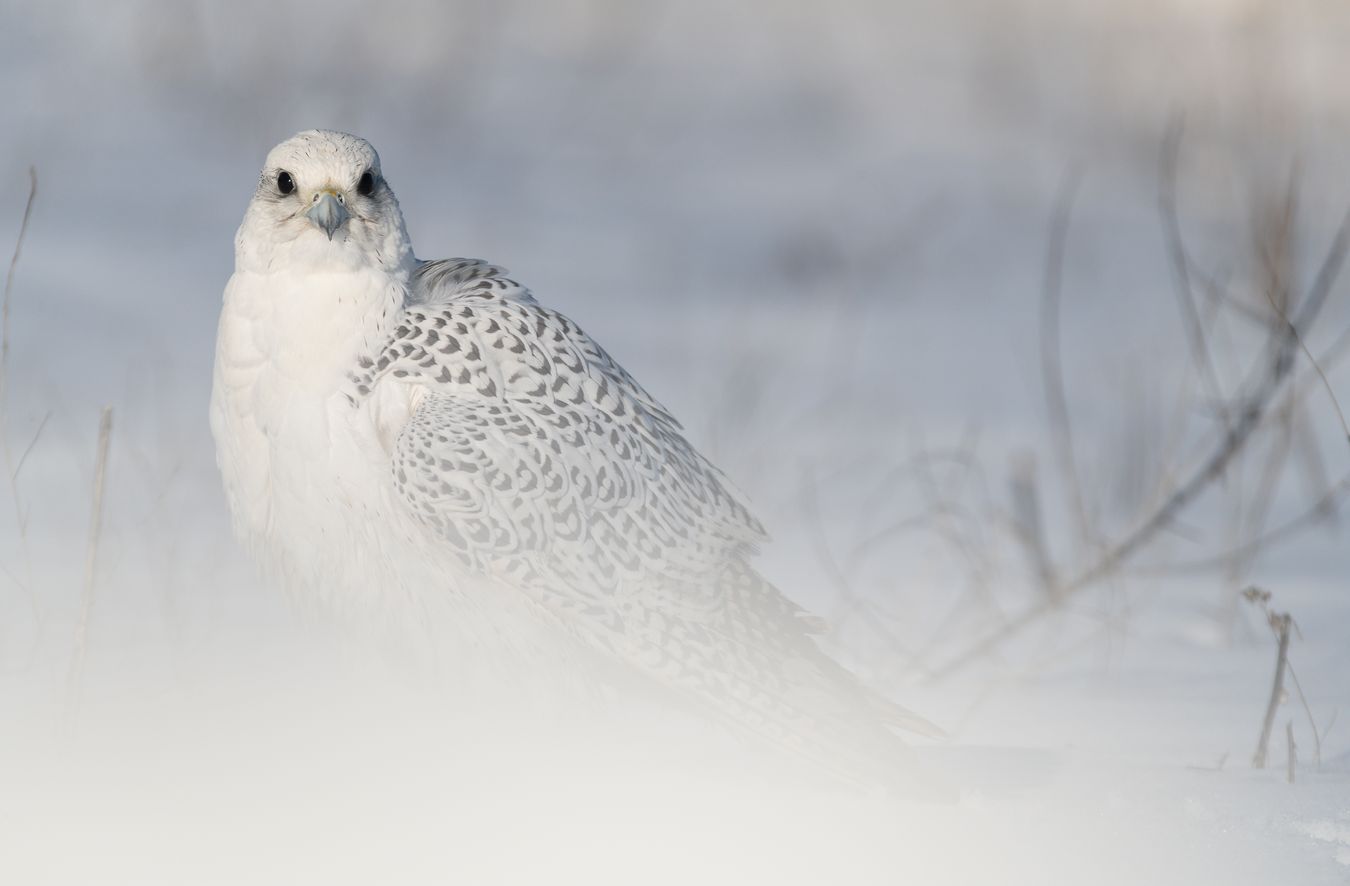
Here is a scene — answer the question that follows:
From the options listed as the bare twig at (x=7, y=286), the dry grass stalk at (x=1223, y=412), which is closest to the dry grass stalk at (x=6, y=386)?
the bare twig at (x=7, y=286)

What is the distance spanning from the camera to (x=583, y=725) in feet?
11.9

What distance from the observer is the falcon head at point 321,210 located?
352cm

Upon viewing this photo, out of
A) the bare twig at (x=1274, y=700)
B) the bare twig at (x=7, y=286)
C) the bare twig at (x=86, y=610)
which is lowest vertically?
the bare twig at (x=1274, y=700)

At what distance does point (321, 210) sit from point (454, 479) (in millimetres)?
694

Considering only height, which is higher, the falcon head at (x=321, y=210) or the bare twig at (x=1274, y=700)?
the falcon head at (x=321, y=210)

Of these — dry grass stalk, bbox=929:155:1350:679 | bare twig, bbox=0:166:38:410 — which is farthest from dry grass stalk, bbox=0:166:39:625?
dry grass stalk, bbox=929:155:1350:679

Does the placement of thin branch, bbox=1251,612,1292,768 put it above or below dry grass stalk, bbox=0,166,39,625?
below

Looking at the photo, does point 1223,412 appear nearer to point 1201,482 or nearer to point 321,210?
point 1201,482

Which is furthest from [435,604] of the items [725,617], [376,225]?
[376,225]

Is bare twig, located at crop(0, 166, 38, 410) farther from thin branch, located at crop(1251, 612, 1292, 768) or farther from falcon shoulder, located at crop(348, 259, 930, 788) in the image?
thin branch, located at crop(1251, 612, 1292, 768)

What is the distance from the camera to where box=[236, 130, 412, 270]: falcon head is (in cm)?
352

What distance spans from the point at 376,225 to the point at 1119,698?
2485mm

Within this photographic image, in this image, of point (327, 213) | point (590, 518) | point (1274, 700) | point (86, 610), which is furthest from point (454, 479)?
point (1274, 700)

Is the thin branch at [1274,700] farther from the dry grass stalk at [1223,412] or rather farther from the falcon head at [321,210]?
the falcon head at [321,210]
